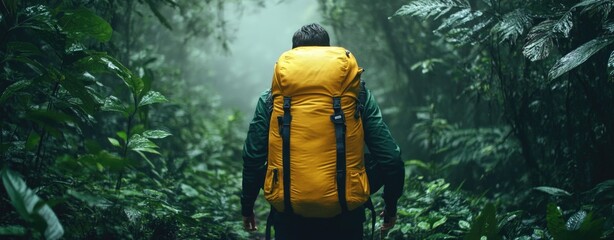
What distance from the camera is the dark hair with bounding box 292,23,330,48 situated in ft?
9.04

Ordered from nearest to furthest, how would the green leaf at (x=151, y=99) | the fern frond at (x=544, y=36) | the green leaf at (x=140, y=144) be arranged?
the fern frond at (x=544, y=36)
the green leaf at (x=140, y=144)
the green leaf at (x=151, y=99)

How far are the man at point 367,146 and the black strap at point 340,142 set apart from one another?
24cm

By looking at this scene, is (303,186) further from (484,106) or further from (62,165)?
(484,106)

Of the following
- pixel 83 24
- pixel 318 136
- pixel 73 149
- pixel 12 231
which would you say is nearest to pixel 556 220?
pixel 318 136

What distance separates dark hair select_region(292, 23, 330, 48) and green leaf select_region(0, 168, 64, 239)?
1.62m

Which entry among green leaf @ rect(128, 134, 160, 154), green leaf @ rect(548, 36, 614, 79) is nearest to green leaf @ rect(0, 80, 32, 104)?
green leaf @ rect(128, 134, 160, 154)

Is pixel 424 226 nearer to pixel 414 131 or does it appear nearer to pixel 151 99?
pixel 151 99

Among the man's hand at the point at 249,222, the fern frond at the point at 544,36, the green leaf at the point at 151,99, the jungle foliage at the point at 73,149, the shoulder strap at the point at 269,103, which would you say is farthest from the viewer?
the green leaf at the point at 151,99

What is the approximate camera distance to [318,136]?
244 centimetres

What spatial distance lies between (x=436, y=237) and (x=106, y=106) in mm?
2618

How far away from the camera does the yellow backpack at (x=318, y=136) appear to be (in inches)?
95.8

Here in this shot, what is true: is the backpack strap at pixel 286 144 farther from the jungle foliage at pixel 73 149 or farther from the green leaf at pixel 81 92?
the green leaf at pixel 81 92

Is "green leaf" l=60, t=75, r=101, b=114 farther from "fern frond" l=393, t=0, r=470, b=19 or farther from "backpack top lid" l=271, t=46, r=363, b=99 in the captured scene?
"fern frond" l=393, t=0, r=470, b=19

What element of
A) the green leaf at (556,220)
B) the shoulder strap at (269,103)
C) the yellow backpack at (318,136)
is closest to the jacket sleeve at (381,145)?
the yellow backpack at (318,136)
